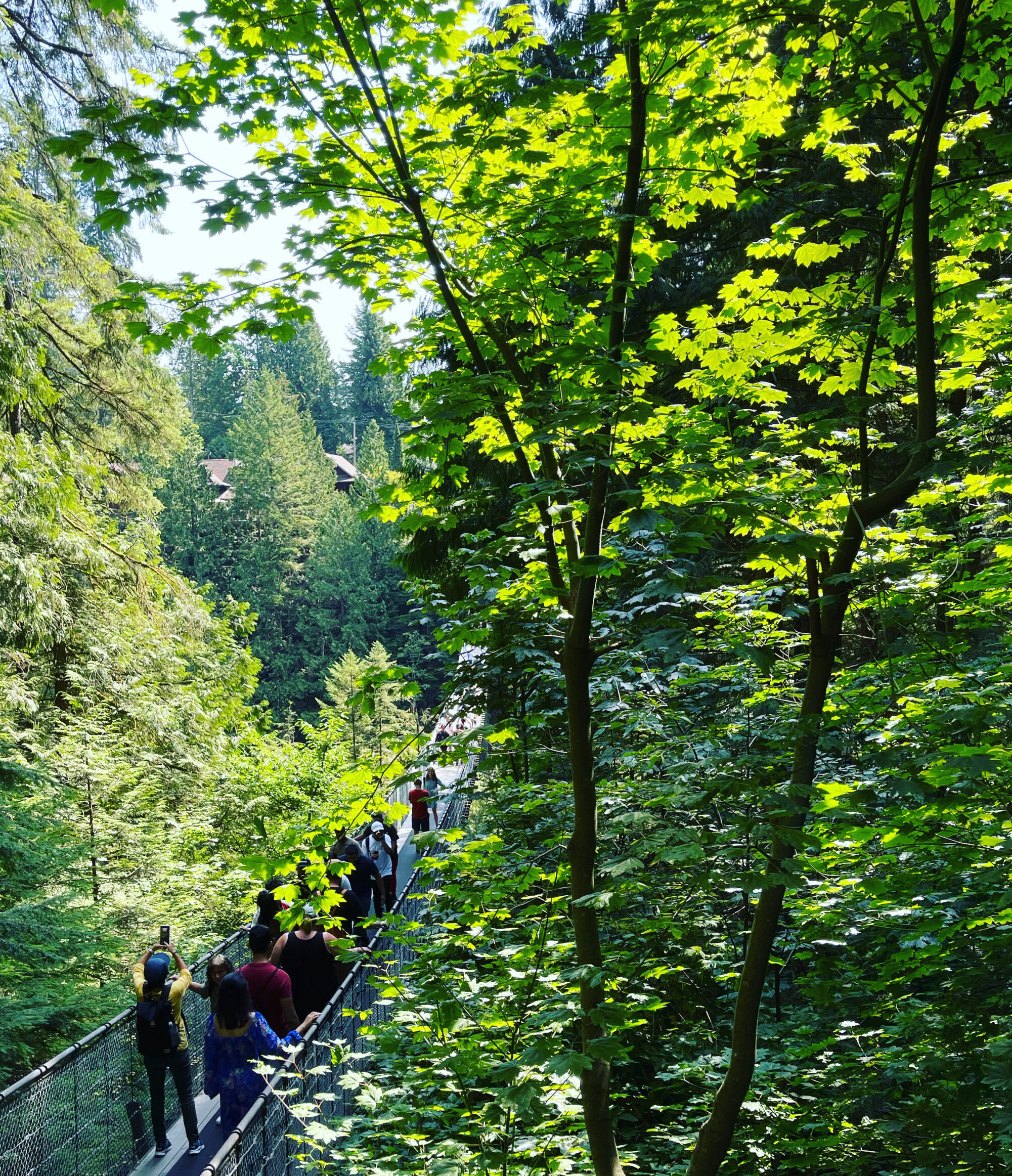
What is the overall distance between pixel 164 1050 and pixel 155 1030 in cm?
15

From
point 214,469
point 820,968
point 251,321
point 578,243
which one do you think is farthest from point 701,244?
point 214,469

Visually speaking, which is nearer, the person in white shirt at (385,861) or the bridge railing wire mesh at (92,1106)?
the bridge railing wire mesh at (92,1106)

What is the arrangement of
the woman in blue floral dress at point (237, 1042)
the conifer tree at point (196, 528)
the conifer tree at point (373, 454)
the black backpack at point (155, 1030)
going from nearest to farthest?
the woman in blue floral dress at point (237, 1042) < the black backpack at point (155, 1030) < the conifer tree at point (196, 528) < the conifer tree at point (373, 454)

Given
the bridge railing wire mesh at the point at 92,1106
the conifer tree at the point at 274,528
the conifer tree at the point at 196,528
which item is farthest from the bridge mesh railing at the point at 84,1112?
the conifer tree at the point at 196,528

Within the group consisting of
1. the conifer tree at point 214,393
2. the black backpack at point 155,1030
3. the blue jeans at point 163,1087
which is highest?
the conifer tree at point 214,393

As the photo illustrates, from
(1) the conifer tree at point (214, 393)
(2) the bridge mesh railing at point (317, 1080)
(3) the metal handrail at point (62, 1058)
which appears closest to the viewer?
(2) the bridge mesh railing at point (317, 1080)

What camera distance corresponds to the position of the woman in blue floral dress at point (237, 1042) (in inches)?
222

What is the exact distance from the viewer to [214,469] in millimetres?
80125

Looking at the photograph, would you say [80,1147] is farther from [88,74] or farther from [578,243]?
[88,74]

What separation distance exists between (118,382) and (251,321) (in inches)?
486

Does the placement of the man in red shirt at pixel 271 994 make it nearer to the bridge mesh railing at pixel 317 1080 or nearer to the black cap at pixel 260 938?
the black cap at pixel 260 938

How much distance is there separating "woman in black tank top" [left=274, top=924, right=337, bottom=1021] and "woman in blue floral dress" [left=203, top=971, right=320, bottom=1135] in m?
0.67

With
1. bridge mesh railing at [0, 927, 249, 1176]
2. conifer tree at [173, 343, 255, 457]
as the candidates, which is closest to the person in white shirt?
bridge mesh railing at [0, 927, 249, 1176]

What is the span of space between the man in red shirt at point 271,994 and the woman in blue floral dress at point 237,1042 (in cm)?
10
